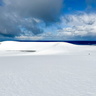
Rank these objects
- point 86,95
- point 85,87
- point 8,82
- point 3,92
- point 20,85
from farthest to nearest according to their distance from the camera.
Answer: point 8,82 < point 20,85 < point 85,87 < point 3,92 < point 86,95

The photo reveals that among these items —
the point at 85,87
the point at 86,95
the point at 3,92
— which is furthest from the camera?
the point at 85,87

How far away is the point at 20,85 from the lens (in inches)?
223

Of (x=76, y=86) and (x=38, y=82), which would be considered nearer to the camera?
(x=76, y=86)

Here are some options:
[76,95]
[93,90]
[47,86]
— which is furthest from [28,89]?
[93,90]

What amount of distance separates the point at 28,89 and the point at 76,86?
2.13 meters

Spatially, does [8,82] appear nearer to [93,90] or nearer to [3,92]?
[3,92]

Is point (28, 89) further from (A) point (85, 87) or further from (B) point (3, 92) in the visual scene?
(A) point (85, 87)

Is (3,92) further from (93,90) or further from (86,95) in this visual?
(93,90)

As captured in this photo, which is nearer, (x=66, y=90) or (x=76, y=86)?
(x=66, y=90)

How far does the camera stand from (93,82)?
19.4 feet

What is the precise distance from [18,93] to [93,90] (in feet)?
10.0

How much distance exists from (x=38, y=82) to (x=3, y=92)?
1759 mm

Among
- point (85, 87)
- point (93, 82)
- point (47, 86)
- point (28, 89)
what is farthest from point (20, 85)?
point (93, 82)

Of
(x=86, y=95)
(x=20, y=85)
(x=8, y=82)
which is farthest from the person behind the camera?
(x=8, y=82)
